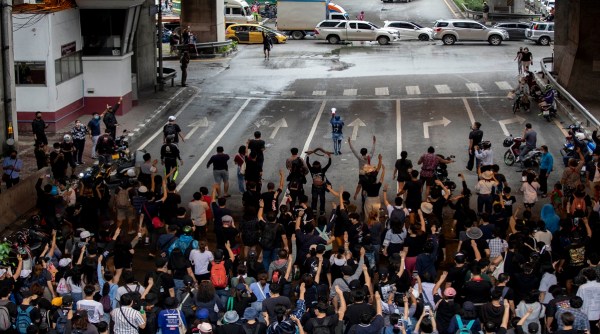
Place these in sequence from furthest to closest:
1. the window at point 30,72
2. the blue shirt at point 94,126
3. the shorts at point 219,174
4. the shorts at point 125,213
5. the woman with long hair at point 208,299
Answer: the window at point 30,72 → the blue shirt at point 94,126 → the shorts at point 219,174 → the shorts at point 125,213 → the woman with long hair at point 208,299

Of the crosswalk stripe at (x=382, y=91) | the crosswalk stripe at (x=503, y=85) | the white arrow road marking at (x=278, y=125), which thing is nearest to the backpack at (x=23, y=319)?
the white arrow road marking at (x=278, y=125)

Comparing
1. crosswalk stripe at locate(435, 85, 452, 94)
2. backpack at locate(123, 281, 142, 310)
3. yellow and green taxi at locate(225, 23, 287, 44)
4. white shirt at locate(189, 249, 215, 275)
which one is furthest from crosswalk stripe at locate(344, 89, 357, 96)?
backpack at locate(123, 281, 142, 310)

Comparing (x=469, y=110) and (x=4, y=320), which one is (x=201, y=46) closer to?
(x=469, y=110)

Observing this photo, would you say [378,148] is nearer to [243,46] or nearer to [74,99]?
[74,99]

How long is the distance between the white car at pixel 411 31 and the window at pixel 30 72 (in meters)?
28.5

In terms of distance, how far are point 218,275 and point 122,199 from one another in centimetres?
605

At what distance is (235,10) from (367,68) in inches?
967

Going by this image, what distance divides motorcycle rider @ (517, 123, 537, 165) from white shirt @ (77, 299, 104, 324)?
50.1 feet

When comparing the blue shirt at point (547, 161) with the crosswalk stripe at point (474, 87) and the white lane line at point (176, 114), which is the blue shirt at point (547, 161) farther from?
the crosswalk stripe at point (474, 87)

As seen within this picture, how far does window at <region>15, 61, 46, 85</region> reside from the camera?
31172mm

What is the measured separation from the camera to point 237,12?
6762 cm

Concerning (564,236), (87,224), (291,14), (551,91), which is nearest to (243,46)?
(291,14)

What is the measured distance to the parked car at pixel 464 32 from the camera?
176ft

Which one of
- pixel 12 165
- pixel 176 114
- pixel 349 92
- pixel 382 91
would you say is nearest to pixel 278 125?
pixel 176 114
